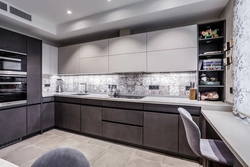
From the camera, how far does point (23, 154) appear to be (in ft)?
6.88

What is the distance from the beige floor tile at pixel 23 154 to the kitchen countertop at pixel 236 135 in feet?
8.56

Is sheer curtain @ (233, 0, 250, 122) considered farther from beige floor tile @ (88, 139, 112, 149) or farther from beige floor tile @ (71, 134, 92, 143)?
beige floor tile @ (71, 134, 92, 143)

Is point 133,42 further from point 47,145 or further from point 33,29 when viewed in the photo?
point 47,145

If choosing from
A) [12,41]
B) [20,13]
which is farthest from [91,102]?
[20,13]

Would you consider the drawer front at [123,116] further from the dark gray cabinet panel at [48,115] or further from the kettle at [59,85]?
the kettle at [59,85]

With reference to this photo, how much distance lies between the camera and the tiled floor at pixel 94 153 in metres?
1.87

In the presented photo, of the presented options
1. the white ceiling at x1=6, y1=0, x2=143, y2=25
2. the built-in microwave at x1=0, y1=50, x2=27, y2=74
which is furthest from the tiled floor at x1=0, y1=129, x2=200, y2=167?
the white ceiling at x1=6, y1=0, x2=143, y2=25

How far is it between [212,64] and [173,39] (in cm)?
79

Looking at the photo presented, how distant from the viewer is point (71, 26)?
2973 mm

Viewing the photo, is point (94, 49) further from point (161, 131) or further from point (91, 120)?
point (161, 131)

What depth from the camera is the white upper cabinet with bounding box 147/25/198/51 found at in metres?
2.18

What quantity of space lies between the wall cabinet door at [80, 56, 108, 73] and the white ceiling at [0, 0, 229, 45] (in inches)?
26.8

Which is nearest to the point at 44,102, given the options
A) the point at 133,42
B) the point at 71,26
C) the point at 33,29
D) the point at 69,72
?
the point at 69,72

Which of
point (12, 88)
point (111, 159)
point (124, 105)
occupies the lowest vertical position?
point (111, 159)
